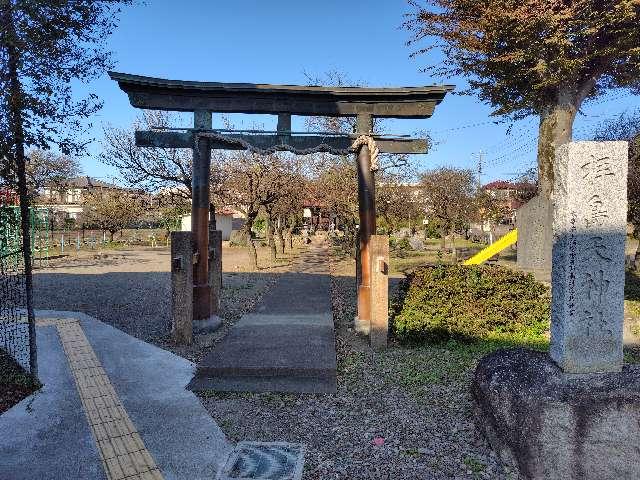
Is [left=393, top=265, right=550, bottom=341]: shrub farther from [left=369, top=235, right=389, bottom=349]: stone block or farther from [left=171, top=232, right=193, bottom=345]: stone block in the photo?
[left=171, top=232, right=193, bottom=345]: stone block

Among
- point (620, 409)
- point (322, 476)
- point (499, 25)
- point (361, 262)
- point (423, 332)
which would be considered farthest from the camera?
point (499, 25)

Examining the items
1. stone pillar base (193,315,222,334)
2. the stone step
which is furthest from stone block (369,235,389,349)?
stone pillar base (193,315,222,334)

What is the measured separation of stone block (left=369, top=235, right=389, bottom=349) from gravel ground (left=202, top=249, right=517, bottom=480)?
0.76 m

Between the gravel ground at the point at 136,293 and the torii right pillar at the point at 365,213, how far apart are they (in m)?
2.70

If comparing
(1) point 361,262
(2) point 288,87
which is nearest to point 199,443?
(1) point 361,262

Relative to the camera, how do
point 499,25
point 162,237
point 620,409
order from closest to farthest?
point 620,409
point 499,25
point 162,237

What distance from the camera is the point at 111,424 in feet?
14.4

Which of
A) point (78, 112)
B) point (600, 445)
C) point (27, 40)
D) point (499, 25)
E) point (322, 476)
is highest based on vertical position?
point (499, 25)

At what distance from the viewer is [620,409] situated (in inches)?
129

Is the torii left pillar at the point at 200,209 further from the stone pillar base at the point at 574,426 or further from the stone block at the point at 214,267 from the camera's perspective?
the stone pillar base at the point at 574,426

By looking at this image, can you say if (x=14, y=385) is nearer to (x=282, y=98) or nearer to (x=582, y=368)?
(x=282, y=98)

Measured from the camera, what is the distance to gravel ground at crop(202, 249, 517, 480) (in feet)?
12.0

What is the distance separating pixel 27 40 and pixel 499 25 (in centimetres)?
1004

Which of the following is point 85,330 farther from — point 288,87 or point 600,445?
point 600,445
